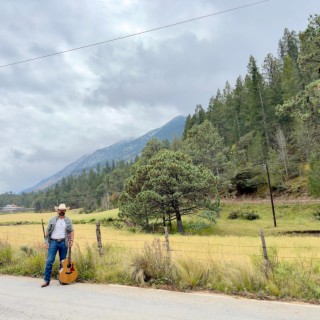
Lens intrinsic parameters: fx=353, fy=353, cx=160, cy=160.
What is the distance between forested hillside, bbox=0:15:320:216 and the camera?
81.0 feet

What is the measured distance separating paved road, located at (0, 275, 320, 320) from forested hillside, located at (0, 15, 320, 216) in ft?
57.9

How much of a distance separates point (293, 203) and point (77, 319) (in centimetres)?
4979

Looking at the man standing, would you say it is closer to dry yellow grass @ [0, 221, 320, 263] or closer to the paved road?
the paved road

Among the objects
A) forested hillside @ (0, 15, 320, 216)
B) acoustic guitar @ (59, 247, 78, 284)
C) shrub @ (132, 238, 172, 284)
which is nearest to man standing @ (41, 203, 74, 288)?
acoustic guitar @ (59, 247, 78, 284)

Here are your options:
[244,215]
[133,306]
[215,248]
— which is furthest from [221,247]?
[244,215]

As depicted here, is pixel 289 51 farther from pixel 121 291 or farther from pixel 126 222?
pixel 121 291

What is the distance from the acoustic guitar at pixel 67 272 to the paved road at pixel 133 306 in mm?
536

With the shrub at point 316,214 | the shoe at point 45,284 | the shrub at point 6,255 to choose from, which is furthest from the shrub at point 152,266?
the shrub at point 316,214

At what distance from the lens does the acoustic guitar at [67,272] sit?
29.1 feet

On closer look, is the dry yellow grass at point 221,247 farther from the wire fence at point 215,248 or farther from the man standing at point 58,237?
the man standing at point 58,237

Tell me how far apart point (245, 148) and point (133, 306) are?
7555 centimetres

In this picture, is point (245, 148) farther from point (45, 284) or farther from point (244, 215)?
point (45, 284)

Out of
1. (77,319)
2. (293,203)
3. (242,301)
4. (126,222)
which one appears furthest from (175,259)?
(293,203)

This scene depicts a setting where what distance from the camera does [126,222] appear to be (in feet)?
156
